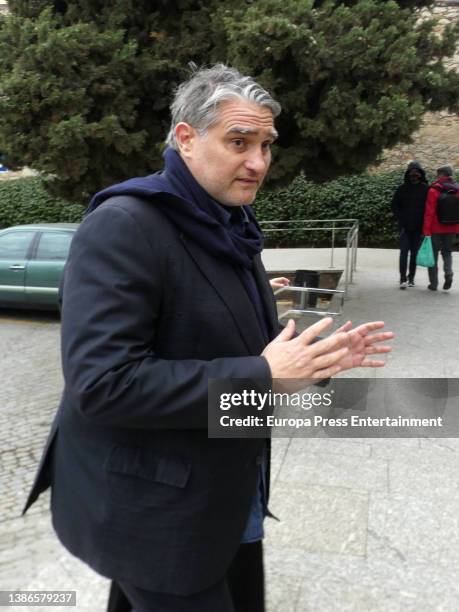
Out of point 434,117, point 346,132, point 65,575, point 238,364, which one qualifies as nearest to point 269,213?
point 434,117

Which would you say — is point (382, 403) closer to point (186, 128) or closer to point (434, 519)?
point (434, 519)

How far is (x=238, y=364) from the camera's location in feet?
4.10

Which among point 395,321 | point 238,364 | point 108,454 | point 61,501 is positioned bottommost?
point 395,321

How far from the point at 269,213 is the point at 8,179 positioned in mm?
9018

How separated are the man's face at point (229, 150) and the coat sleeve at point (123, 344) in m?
0.27

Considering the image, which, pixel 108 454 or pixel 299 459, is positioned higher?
pixel 108 454

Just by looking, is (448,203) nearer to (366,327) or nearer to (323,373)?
(366,327)

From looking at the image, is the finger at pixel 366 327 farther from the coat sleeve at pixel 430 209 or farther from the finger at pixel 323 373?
the coat sleeve at pixel 430 209

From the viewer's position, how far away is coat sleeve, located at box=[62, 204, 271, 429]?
3.84ft

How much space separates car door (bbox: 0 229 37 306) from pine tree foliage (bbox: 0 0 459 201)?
2486mm

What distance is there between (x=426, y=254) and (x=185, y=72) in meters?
4.38

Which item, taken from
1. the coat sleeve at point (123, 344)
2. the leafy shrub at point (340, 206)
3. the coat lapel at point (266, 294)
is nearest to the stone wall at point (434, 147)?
the leafy shrub at point (340, 206)

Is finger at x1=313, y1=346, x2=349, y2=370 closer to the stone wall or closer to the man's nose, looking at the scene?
the man's nose

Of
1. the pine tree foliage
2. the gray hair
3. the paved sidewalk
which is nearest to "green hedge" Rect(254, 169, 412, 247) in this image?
the pine tree foliage
